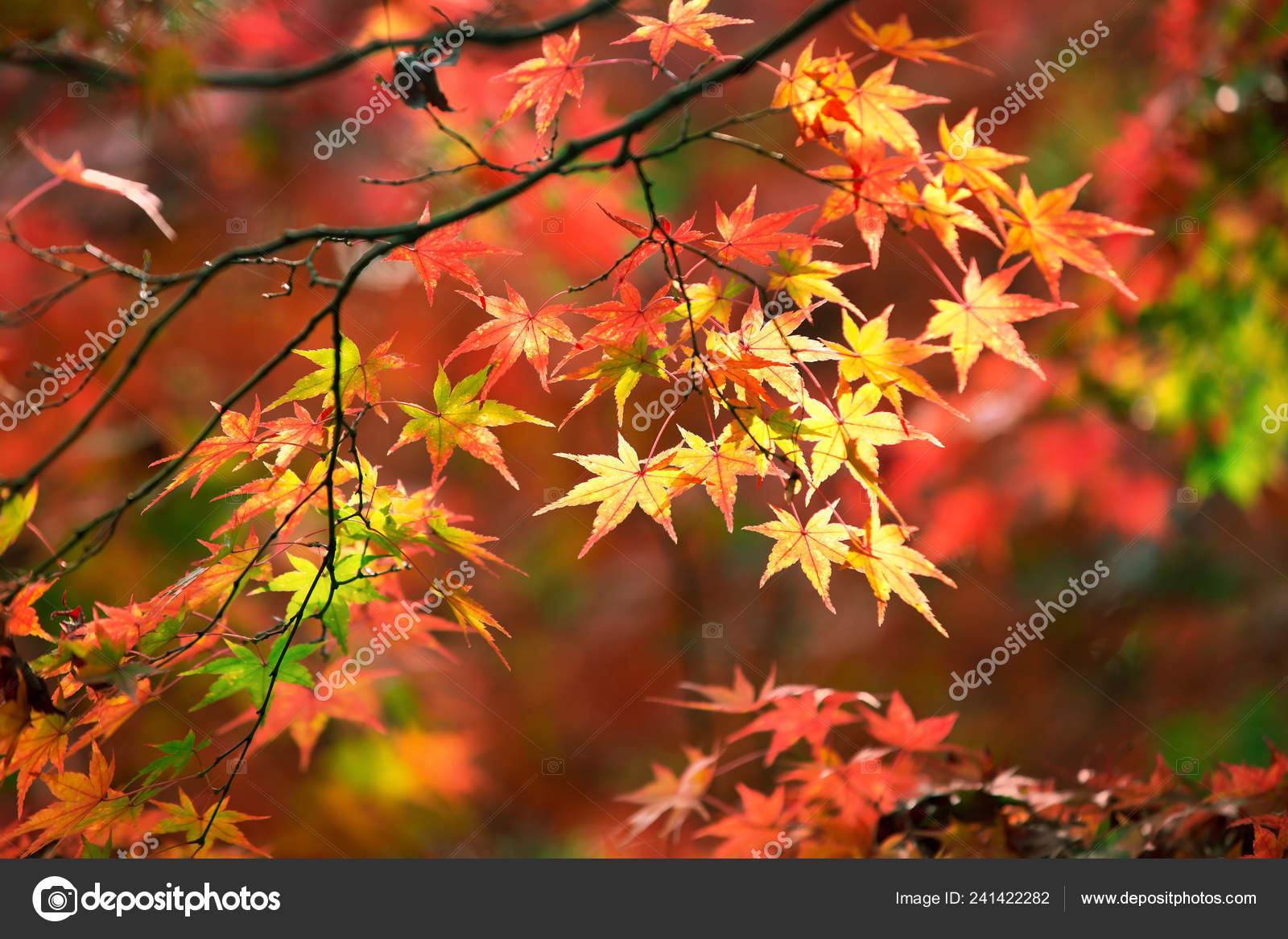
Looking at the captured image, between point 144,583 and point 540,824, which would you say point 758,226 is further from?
point 540,824

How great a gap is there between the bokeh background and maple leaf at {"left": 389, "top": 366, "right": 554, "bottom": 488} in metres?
0.31

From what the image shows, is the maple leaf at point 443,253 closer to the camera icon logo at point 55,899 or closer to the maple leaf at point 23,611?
the maple leaf at point 23,611

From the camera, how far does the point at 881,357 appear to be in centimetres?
83

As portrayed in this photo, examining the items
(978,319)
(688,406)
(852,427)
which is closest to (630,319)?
(852,427)

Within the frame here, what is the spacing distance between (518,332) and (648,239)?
20 cm

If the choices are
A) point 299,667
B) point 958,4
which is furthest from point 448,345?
point 958,4

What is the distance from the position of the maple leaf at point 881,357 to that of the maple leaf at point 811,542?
158mm

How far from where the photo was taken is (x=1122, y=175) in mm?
2340

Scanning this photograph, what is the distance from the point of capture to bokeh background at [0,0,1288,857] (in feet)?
7.37

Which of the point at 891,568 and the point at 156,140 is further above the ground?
the point at 156,140

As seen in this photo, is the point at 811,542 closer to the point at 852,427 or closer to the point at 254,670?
the point at 852,427

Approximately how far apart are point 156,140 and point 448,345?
4.19 ft

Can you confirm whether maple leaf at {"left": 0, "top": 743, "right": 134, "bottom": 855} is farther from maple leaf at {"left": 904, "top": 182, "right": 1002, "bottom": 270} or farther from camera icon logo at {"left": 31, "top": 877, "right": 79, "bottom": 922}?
maple leaf at {"left": 904, "top": 182, "right": 1002, "bottom": 270}

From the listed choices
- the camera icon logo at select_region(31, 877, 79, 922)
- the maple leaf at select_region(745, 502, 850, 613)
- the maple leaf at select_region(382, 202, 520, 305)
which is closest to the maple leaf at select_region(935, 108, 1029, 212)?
the maple leaf at select_region(745, 502, 850, 613)
